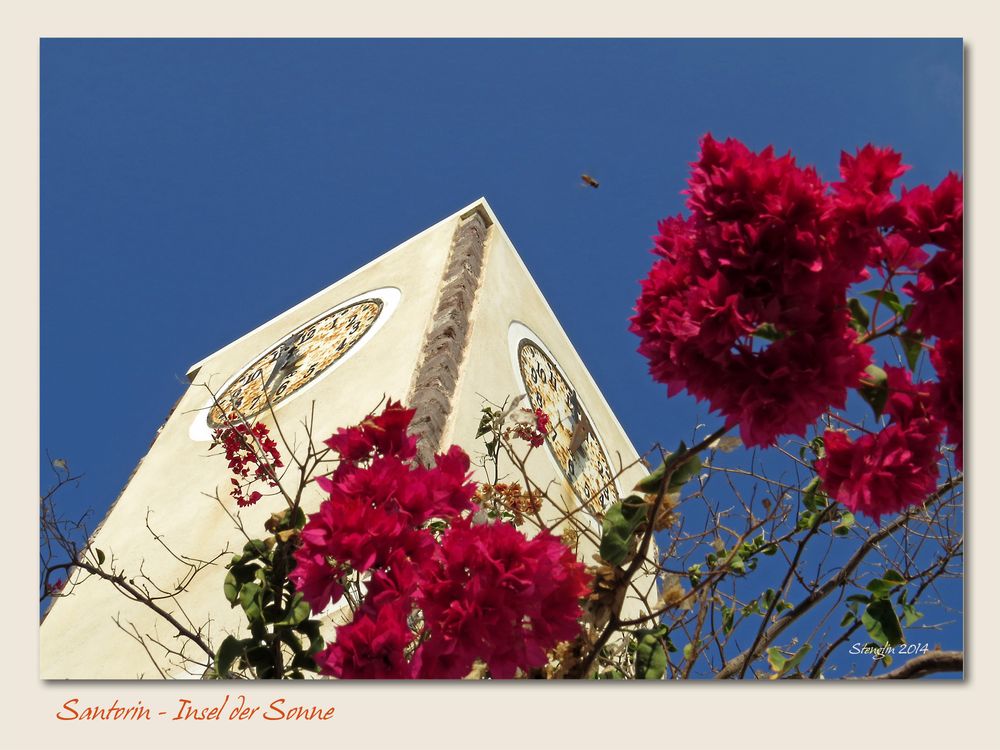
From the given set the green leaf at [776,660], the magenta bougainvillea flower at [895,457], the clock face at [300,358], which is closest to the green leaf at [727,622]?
the green leaf at [776,660]

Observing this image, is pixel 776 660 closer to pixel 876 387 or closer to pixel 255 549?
pixel 876 387

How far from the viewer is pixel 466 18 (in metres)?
2.54

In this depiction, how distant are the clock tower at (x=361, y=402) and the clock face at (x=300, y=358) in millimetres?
17

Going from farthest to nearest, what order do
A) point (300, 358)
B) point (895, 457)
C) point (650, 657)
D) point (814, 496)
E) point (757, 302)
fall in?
point (300, 358), point (814, 496), point (650, 657), point (895, 457), point (757, 302)

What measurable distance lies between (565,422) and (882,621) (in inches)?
136

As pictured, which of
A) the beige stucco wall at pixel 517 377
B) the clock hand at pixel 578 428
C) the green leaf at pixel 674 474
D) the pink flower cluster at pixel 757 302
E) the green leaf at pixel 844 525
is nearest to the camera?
the pink flower cluster at pixel 757 302

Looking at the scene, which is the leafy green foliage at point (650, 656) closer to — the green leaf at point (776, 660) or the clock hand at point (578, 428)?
the green leaf at point (776, 660)

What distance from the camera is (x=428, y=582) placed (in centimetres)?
162

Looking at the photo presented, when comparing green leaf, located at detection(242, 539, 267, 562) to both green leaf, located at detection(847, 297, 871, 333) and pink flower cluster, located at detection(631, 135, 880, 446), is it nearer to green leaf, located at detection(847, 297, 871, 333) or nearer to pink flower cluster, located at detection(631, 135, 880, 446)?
pink flower cluster, located at detection(631, 135, 880, 446)

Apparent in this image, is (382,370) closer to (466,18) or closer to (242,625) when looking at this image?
(242,625)

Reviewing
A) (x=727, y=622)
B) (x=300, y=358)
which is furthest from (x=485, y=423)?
(x=300, y=358)

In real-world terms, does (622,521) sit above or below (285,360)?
below

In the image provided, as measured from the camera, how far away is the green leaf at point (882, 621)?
207 cm

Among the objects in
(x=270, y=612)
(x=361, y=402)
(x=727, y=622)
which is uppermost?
(x=361, y=402)
